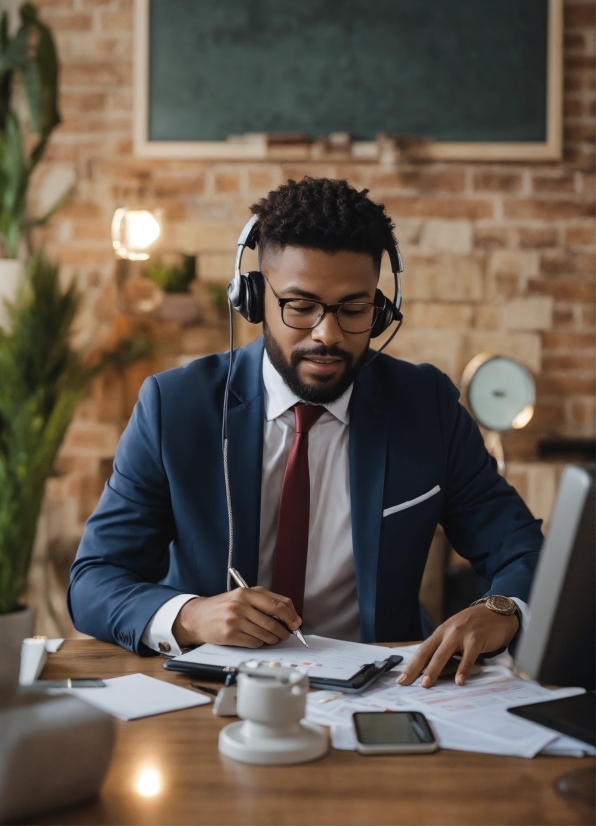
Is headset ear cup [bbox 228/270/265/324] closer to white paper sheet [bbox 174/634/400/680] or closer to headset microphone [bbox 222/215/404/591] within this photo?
headset microphone [bbox 222/215/404/591]

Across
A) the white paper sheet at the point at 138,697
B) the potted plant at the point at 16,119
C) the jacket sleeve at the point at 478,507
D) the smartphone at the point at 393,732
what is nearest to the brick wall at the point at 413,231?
the potted plant at the point at 16,119

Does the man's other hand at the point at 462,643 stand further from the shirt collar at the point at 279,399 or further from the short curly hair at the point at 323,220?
the short curly hair at the point at 323,220

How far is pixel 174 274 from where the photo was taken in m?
3.01

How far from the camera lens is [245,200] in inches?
120

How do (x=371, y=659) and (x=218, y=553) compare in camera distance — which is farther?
(x=218, y=553)

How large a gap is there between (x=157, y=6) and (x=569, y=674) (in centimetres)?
279

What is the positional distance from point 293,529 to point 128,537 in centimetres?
28

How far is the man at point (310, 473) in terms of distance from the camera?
59.5 inches

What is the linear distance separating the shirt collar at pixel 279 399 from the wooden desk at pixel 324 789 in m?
0.74

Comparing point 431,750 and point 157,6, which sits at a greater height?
point 157,6

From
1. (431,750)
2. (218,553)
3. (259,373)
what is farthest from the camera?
(259,373)

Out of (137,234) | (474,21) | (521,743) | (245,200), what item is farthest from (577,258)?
(521,743)

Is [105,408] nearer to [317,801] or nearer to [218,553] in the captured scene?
[218,553]

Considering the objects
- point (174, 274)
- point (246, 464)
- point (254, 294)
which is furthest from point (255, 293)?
point (174, 274)
